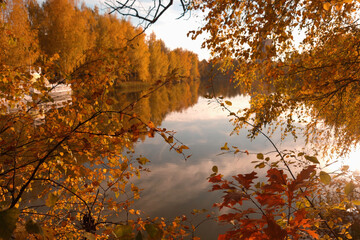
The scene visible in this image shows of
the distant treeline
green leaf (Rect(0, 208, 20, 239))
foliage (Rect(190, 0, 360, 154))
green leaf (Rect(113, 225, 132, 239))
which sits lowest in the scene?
green leaf (Rect(113, 225, 132, 239))

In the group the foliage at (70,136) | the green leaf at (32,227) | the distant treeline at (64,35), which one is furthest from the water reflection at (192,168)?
the distant treeline at (64,35)

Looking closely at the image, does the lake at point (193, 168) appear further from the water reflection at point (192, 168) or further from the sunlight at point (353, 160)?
the sunlight at point (353, 160)

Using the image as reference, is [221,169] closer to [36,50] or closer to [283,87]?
[283,87]

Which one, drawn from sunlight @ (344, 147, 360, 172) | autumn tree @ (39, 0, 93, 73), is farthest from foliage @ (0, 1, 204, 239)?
sunlight @ (344, 147, 360, 172)

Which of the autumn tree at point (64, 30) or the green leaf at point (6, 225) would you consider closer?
the green leaf at point (6, 225)

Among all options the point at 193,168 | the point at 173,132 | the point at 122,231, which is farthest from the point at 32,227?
the point at 193,168

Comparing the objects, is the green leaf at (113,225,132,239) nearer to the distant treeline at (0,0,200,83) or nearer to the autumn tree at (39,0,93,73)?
the distant treeline at (0,0,200,83)

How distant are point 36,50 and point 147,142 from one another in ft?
31.0

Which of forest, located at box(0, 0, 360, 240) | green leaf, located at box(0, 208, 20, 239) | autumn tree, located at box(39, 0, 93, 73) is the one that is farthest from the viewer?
autumn tree, located at box(39, 0, 93, 73)

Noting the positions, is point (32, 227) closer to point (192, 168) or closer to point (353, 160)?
point (192, 168)

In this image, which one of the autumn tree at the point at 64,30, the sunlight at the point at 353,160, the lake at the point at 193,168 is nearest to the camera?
the lake at the point at 193,168

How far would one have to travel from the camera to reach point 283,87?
A: 177 inches

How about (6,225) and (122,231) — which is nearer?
(6,225)

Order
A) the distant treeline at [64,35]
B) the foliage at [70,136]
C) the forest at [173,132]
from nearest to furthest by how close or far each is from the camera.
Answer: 1. the forest at [173,132]
2. the foliage at [70,136]
3. the distant treeline at [64,35]
